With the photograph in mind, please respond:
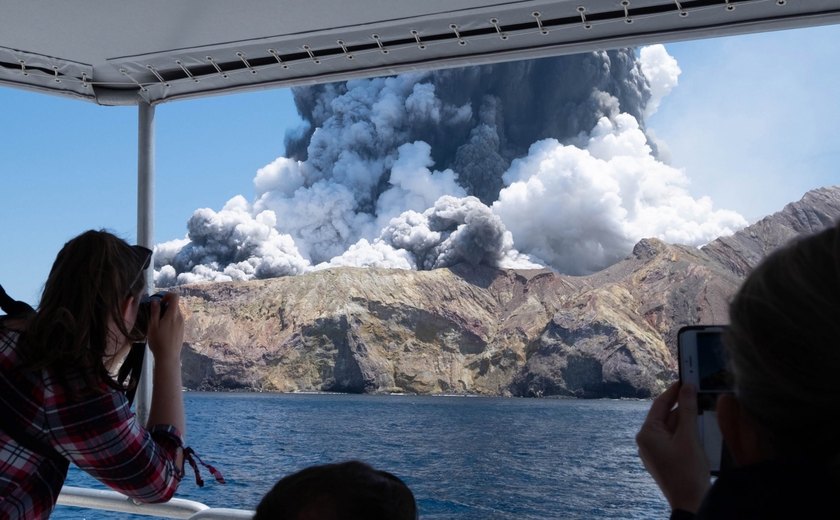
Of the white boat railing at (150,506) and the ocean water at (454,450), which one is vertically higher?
the white boat railing at (150,506)

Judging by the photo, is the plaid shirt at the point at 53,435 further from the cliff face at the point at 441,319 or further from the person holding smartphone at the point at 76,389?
the cliff face at the point at 441,319

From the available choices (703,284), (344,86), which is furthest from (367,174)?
(703,284)

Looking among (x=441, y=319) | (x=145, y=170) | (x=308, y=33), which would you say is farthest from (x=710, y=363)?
(x=441, y=319)

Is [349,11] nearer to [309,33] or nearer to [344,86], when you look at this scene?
[309,33]

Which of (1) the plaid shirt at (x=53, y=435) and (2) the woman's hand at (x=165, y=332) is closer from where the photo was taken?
(1) the plaid shirt at (x=53, y=435)

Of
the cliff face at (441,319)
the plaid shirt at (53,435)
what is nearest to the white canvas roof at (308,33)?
the plaid shirt at (53,435)

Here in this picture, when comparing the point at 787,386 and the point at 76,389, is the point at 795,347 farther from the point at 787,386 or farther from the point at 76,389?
the point at 76,389
